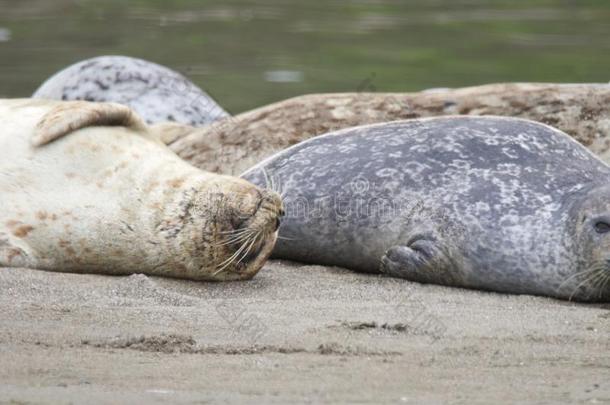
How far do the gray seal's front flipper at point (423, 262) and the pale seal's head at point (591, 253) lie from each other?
0.51 m

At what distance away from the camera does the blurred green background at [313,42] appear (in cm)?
1193

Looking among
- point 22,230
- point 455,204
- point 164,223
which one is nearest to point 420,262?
point 455,204

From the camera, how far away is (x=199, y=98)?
910 cm

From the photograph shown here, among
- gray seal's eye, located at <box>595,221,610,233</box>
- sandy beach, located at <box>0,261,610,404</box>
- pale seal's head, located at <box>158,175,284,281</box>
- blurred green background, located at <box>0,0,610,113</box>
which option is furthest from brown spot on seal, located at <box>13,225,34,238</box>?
blurred green background, located at <box>0,0,610,113</box>

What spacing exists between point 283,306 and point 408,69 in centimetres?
757

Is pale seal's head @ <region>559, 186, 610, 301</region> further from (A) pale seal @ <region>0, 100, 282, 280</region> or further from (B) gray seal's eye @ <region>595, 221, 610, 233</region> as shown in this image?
(A) pale seal @ <region>0, 100, 282, 280</region>

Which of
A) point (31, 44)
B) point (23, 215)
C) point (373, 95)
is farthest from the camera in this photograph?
point (31, 44)

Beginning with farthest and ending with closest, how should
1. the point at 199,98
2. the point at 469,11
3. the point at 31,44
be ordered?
the point at 469,11 → the point at 31,44 → the point at 199,98

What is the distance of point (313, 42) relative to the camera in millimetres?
13812

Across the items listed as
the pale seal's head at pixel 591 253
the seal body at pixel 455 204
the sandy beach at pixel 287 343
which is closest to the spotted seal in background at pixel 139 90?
the seal body at pixel 455 204

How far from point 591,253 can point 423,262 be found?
704 millimetres

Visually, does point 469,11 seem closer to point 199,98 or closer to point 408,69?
point 408,69

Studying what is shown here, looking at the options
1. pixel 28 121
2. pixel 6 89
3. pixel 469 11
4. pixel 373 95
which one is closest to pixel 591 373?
pixel 28 121

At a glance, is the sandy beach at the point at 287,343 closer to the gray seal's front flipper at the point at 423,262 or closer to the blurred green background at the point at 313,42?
the gray seal's front flipper at the point at 423,262
